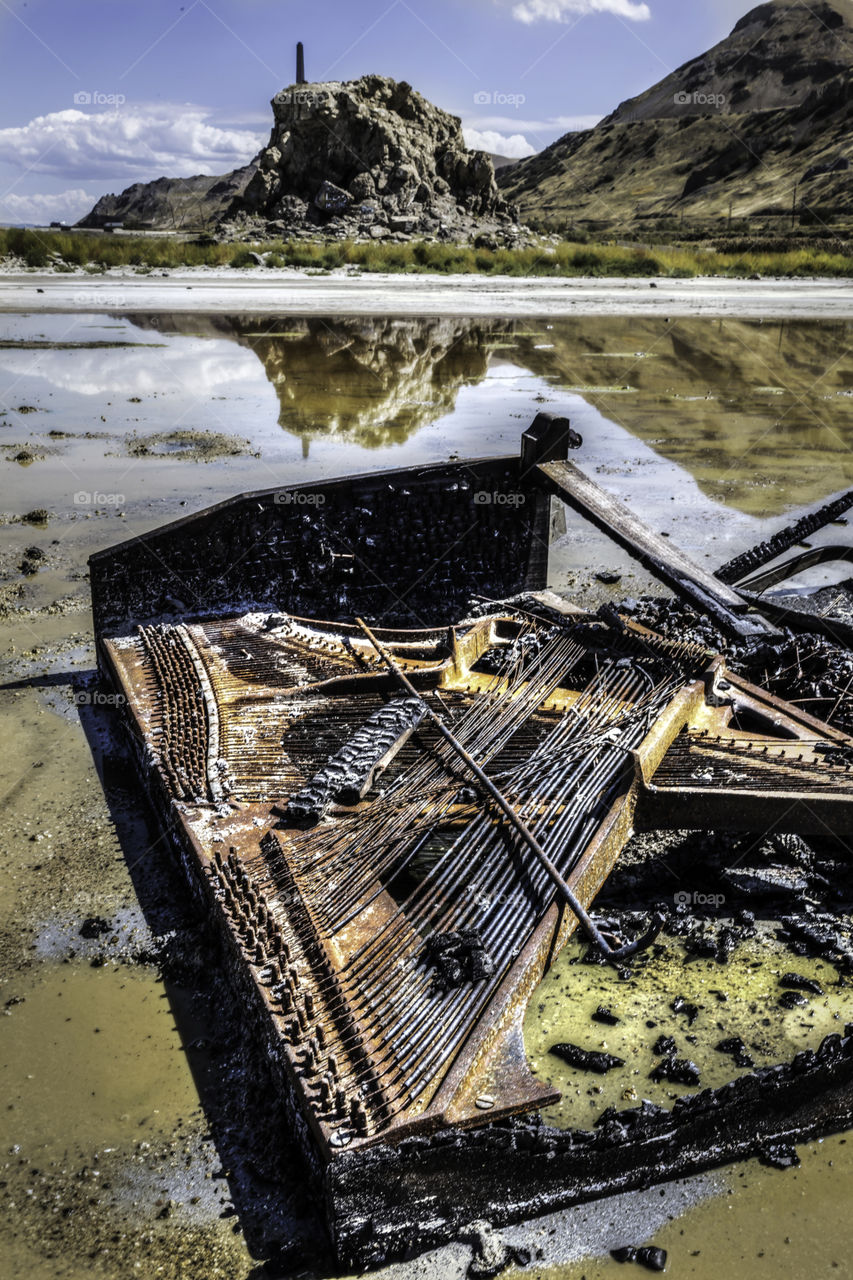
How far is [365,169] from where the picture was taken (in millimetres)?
56656

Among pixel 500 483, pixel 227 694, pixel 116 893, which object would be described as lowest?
pixel 116 893

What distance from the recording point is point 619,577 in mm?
7820

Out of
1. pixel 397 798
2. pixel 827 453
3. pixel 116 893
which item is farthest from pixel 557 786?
pixel 827 453

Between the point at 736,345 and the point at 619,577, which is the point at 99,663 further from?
the point at 736,345

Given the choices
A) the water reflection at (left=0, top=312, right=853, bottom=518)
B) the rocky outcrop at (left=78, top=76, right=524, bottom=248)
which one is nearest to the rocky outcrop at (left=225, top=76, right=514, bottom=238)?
the rocky outcrop at (left=78, top=76, right=524, bottom=248)

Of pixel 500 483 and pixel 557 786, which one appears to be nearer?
pixel 557 786

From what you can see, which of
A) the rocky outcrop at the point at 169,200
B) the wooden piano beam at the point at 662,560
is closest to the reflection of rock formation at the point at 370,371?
the wooden piano beam at the point at 662,560

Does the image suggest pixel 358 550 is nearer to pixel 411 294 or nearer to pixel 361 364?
pixel 361 364

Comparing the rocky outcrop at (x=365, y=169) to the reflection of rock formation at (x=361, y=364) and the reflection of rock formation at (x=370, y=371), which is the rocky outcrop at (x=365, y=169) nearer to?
the reflection of rock formation at (x=361, y=364)

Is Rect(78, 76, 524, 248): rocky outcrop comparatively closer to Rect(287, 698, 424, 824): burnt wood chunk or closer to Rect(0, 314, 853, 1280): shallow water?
Rect(0, 314, 853, 1280): shallow water

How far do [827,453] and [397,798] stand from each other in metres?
9.71

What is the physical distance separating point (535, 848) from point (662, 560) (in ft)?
7.97

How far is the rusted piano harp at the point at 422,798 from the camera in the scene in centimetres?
283

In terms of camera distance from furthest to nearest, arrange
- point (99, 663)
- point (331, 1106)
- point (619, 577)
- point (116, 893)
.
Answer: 1. point (619, 577)
2. point (99, 663)
3. point (116, 893)
4. point (331, 1106)
